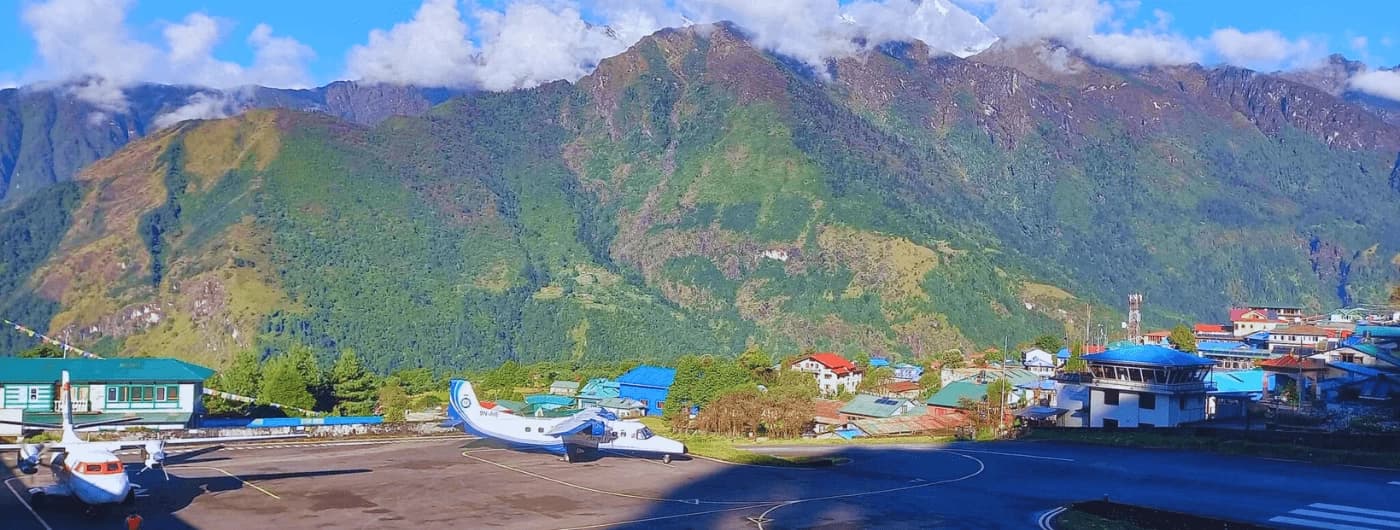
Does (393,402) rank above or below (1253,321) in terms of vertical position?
below

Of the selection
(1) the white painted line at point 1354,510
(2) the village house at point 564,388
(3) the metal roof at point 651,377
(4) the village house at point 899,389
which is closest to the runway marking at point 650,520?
(1) the white painted line at point 1354,510

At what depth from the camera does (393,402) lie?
78.2 metres

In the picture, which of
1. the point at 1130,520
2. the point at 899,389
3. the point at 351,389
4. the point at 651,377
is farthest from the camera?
the point at 899,389

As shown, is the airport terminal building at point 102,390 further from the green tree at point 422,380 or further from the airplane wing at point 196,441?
the green tree at point 422,380

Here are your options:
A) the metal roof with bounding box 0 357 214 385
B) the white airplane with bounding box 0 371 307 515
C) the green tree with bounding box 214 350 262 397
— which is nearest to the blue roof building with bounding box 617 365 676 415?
the green tree with bounding box 214 350 262 397

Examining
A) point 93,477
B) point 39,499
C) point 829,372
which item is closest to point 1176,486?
point 93,477

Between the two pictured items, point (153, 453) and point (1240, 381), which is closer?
point (153, 453)

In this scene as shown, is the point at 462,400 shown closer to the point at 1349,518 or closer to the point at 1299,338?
the point at 1349,518

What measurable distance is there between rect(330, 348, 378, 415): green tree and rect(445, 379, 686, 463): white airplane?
2511cm

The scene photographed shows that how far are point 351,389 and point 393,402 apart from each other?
4.45 m

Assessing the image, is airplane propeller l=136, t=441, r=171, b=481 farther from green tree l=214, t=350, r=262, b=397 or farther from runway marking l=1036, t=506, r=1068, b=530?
green tree l=214, t=350, r=262, b=397

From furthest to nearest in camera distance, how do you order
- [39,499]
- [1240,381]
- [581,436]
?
[1240,381], [581,436], [39,499]

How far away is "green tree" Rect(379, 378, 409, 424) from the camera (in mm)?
66312

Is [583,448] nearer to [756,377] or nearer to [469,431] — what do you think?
[469,431]
